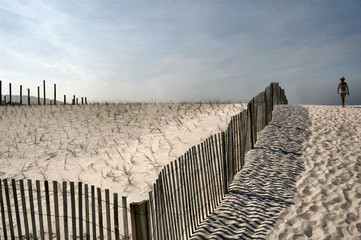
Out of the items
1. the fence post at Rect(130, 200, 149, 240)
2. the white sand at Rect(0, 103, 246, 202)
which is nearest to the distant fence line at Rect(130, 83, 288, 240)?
the fence post at Rect(130, 200, 149, 240)

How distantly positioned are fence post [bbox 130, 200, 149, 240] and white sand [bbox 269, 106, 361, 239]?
2405mm

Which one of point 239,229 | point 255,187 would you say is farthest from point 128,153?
point 239,229

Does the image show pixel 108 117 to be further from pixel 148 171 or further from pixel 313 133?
pixel 313 133

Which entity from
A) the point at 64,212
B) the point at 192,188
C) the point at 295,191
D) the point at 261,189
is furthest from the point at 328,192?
the point at 64,212

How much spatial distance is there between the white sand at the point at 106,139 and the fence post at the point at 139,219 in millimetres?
3641

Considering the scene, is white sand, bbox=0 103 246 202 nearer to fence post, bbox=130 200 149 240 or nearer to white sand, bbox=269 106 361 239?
white sand, bbox=269 106 361 239

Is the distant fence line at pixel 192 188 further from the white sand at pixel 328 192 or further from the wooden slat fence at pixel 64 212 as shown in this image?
the white sand at pixel 328 192

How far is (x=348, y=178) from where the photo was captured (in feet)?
20.8

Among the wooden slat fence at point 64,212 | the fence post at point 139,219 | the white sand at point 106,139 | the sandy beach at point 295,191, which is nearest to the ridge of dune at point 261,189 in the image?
the sandy beach at point 295,191

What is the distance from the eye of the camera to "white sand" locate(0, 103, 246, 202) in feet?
26.0

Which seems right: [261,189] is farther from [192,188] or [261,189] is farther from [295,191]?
[192,188]

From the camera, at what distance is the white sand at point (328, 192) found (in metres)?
4.34

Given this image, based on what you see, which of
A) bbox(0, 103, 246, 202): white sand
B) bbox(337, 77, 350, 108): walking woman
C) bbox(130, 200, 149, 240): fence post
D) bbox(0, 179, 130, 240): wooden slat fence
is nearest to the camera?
bbox(130, 200, 149, 240): fence post

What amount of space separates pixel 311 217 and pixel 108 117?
35.8 ft
